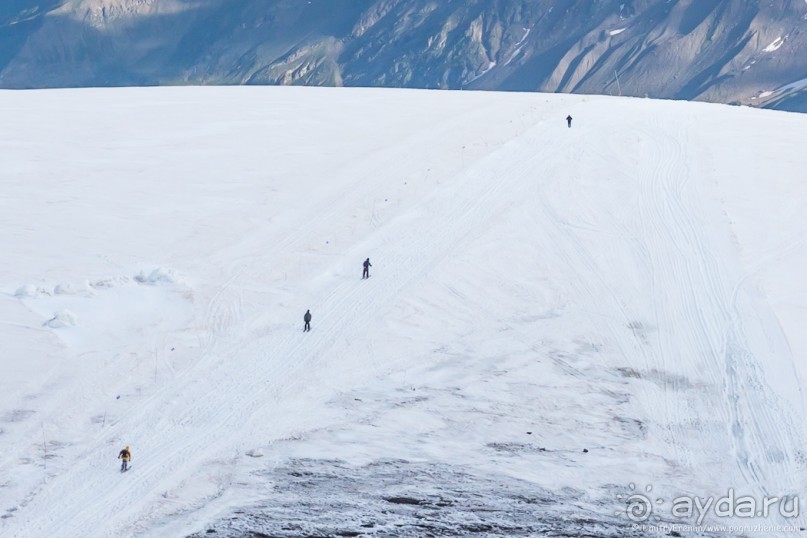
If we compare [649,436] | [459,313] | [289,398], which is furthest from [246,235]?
[649,436]

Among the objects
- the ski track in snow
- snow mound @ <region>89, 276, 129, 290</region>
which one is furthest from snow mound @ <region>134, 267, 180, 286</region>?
the ski track in snow

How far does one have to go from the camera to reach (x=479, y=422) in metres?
30.7

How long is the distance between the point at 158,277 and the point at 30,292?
186 inches

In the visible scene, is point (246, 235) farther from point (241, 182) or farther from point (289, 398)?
point (289, 398)

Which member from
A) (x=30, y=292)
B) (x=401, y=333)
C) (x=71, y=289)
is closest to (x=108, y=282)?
(x=71, y=289)

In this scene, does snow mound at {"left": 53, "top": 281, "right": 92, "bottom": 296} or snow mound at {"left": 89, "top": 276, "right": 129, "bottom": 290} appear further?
snow mound at {"left": 89, "top": 276, "right": 129, "bottom": 290}

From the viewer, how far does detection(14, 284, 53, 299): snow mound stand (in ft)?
121

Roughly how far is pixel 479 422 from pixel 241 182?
25850mm

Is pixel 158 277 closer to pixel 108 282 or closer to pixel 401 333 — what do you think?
pixel 108 282

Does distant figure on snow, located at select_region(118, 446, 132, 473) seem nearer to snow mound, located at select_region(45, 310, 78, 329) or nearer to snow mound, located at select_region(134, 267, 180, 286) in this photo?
snow mound, located at select_region(45, 310, 78, 329)

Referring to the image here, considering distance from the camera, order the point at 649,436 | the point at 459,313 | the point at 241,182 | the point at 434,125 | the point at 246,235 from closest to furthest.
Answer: the point at 649,436 < the point at 459,313 < the point at 246,235 < the point at 241,182 < the point at 434,125

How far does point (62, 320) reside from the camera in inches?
1368

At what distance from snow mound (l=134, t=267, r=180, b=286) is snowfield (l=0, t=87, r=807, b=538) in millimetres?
126

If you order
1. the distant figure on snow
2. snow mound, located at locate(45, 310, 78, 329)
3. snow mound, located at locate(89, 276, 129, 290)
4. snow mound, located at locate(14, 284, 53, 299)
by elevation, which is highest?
snow mound, located at locate(89, 276, 129, 290)
